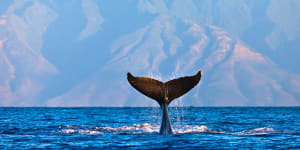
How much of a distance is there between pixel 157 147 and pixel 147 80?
2182 mm

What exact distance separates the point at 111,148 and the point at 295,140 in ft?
18.9

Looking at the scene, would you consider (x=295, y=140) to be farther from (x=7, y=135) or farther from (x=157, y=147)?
(x=7, y=135)

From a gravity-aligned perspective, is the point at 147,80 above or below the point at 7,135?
above

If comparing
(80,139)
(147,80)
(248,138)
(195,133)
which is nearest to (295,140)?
(248,138)

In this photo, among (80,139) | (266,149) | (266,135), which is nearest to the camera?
(266,149)

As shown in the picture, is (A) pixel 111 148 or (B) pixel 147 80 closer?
(A) pixel 111 148

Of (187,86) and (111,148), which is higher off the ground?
(187,86)

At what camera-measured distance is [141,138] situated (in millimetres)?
16484

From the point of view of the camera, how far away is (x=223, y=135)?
17531 millimetres

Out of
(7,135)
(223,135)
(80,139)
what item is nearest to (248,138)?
(223,135)

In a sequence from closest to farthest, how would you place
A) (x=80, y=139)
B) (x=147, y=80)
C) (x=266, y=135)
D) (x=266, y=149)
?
(x=266, y=149) → (x=147, y=80) → (x=80, y=139) → (x=266, y=135)

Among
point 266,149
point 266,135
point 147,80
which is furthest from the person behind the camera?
point 266,135

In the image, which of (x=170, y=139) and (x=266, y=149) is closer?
(x=266, y=149)

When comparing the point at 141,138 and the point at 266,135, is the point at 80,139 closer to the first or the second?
the point at 141,138
